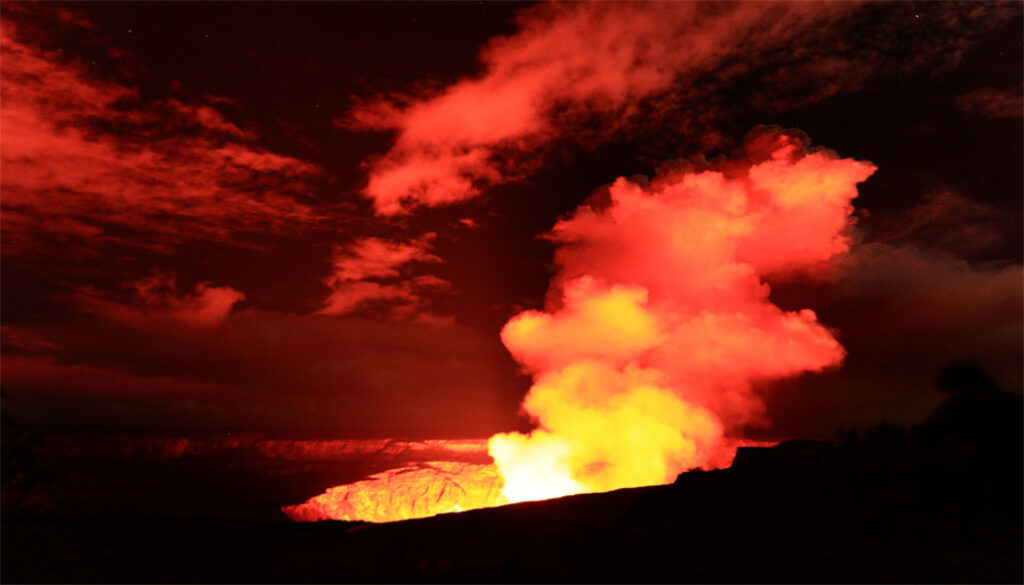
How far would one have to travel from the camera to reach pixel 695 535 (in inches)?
632

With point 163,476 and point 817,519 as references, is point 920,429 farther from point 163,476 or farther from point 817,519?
point 163,476

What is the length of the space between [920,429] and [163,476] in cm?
8084

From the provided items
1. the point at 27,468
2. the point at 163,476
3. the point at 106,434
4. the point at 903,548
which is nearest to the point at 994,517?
the point at 903,548

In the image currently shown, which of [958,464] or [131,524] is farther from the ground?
[958,464]

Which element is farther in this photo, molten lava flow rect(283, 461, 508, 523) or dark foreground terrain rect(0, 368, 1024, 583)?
molten lava flow rect(283, 461, 508, 523)

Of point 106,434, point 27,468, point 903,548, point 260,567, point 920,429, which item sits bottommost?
point 260,567

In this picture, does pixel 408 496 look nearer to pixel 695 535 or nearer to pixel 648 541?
pixel 648 541

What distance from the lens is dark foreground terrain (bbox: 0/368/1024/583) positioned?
1341 cm

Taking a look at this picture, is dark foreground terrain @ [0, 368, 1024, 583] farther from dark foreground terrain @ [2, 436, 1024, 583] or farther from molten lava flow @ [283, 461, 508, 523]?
molten lava flow @ [283, 461, 508, 523]

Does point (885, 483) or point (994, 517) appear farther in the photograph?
point (885, 483)

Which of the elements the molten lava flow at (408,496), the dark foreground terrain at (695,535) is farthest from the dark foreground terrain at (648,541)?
the molten lava flow at (408,496)

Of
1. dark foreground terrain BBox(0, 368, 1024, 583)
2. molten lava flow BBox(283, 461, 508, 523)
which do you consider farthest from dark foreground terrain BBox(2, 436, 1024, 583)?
molten lava flow BBox(283, 461, 508, 523)

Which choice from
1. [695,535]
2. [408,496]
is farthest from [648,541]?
[408,496]

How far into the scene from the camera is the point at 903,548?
1351 centimetres
